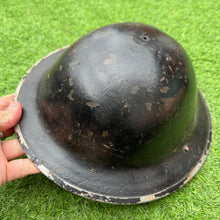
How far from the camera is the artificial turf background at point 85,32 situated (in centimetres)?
151

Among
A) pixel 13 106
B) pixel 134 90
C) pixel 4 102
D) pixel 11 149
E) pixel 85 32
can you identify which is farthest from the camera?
pixel 85 32

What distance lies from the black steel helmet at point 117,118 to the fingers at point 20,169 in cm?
14

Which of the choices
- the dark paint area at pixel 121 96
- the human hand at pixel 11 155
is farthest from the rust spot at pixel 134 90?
the human hand at pixel 11 155

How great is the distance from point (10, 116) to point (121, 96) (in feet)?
2.18

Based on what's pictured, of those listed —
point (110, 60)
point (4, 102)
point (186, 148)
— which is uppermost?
point (110, 60)

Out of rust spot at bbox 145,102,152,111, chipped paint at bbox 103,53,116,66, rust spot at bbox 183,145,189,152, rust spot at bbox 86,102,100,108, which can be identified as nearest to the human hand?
rust spot at bbox 86,102,100,108

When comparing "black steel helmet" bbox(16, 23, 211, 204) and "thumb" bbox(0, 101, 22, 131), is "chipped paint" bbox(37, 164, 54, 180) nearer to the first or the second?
"black steel helmet" bbox(16, 23, 211, 204)

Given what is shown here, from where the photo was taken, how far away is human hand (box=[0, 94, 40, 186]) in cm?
139

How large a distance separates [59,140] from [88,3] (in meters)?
1.78

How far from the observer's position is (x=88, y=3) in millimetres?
2566

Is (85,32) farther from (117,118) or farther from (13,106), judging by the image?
(117,118)

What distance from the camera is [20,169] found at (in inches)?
56.6

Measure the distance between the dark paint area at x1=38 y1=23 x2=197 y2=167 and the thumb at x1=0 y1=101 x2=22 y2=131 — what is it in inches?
7.7

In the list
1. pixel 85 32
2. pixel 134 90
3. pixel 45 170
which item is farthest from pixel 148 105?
pixel 85 32
